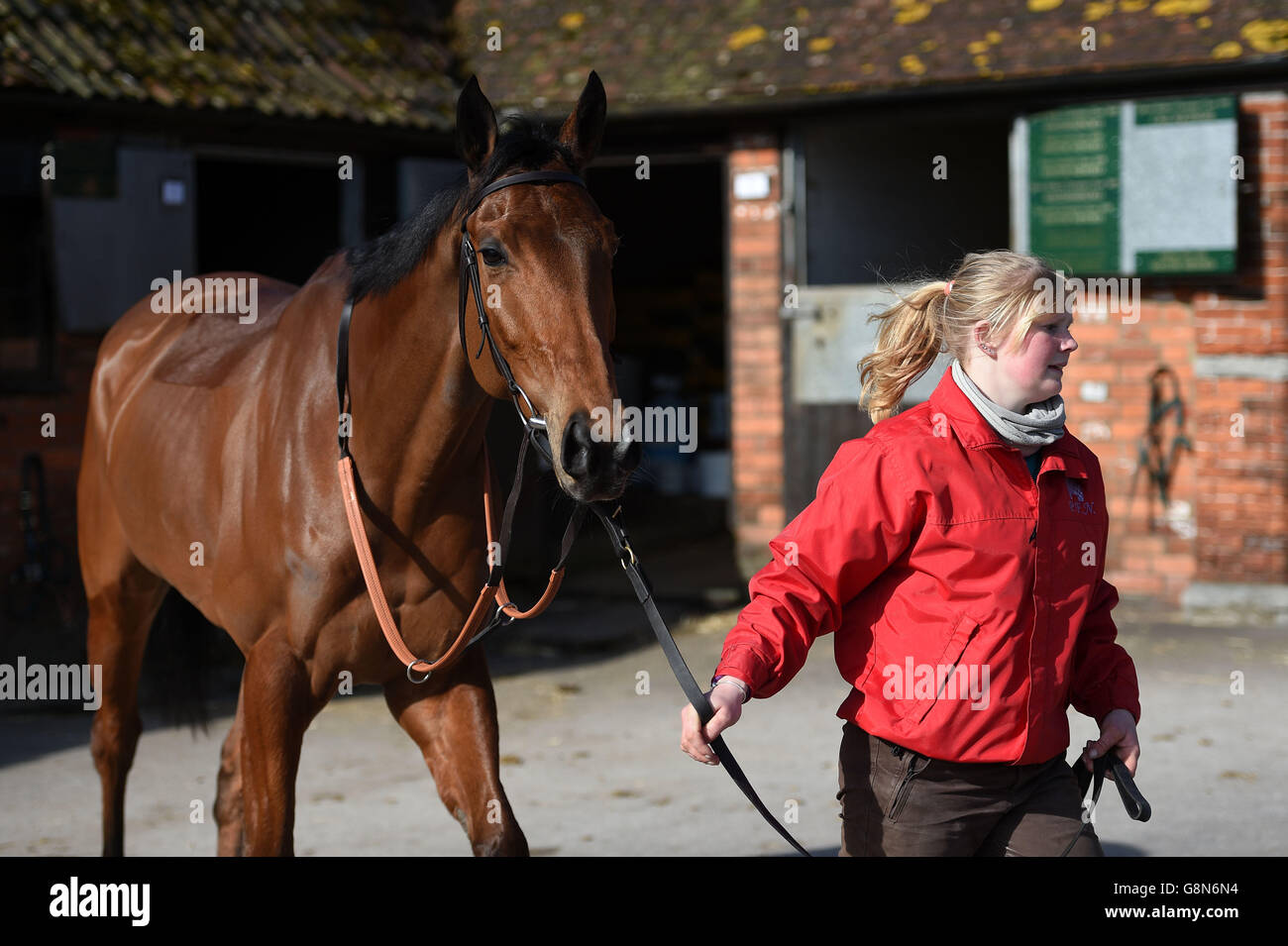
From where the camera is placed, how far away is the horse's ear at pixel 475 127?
3336 mm

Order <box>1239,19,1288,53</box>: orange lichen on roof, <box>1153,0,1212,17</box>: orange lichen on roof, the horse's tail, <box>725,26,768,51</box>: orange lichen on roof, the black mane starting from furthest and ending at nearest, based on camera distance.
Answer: <box>725,26,768,51</box>: orange lichen on roof
<box>1153,0,1212,17</box>: orange lichen on roof
<box>1239,19,1288,53</box>: orange lichen on roof
the horse's tail
the black mane

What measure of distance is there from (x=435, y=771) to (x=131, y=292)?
621 centimetres

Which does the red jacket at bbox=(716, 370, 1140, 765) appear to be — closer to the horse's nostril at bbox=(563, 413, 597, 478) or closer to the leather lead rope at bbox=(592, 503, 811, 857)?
the leather lead rope at bbox=(592, 503, 811, 857)

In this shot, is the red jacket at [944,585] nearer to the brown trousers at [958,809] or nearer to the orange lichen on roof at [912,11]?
the brown trousers at [958,809]

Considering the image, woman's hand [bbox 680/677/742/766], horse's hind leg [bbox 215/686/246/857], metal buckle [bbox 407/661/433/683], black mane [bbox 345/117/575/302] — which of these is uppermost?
black mane [bbox 345/117/575/302]

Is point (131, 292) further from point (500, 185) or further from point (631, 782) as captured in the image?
point (500, 185)

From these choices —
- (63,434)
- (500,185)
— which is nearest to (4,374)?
(63,434)

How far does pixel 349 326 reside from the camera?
147 inches

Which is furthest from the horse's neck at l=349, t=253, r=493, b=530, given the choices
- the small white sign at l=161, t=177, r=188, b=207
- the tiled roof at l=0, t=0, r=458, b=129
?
the small white sign at l=161, t=177, r=188, b=207

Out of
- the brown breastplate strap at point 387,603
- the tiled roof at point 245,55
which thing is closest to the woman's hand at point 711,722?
the brown breastplate strap at point 387,603

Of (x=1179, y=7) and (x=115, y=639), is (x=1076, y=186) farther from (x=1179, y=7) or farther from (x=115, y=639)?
(x=115, y=639)

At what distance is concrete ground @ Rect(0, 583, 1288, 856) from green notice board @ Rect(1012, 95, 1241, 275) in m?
2.45

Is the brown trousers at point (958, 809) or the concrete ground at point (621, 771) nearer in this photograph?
the brown trousers at point (958, 809)

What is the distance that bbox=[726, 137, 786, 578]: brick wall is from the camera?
34.1 ft
